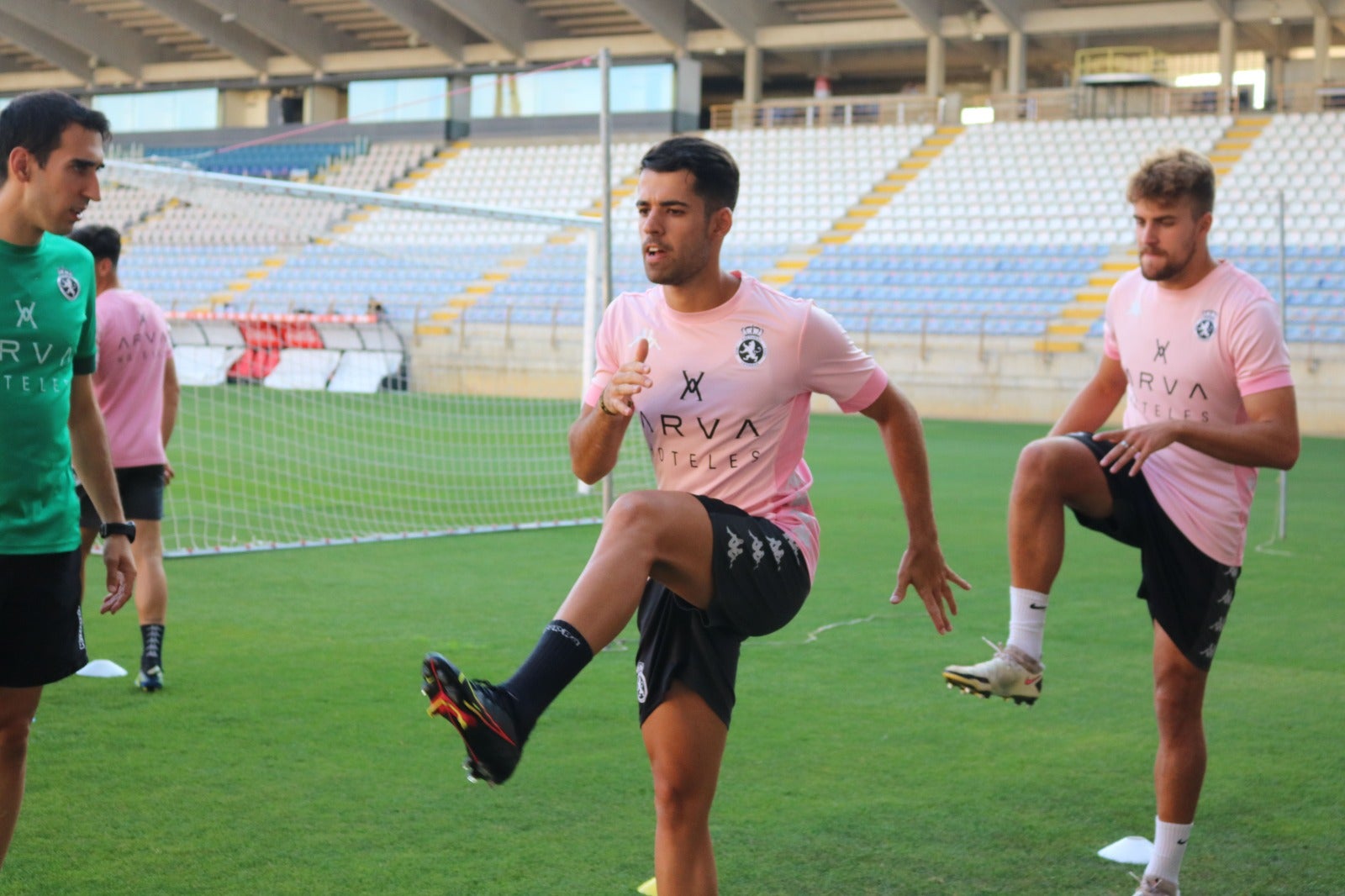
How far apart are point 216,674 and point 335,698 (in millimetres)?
737

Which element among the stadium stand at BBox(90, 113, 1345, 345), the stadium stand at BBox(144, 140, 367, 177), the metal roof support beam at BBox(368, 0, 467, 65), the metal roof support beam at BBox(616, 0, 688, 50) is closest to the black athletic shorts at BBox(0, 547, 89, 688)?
the stadium stand at BBox(90, 113, 1345, 345)

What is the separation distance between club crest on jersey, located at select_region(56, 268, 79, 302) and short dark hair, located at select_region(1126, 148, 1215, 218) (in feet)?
8.86

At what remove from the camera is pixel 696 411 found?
3348 mm

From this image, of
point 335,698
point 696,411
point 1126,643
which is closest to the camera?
point 696,411

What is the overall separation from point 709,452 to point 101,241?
3.71 meters

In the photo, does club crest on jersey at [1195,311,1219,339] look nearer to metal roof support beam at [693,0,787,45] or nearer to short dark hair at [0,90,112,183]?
short dark hair at [0,90,112,183]

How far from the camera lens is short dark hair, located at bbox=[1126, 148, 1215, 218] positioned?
3934 millimetres

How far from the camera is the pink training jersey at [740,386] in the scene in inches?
132

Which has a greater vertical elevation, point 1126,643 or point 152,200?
point 152,200

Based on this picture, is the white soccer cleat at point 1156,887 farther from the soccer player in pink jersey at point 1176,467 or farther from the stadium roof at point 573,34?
the stadium roof at point 573,34

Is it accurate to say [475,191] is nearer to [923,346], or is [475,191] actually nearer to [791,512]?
[923,346]

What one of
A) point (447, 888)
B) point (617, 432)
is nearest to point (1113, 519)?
point (617, 432)

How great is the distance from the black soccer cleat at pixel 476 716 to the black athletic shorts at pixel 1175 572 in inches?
79.0

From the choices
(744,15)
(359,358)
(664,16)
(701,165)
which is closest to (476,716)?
(701,165)
